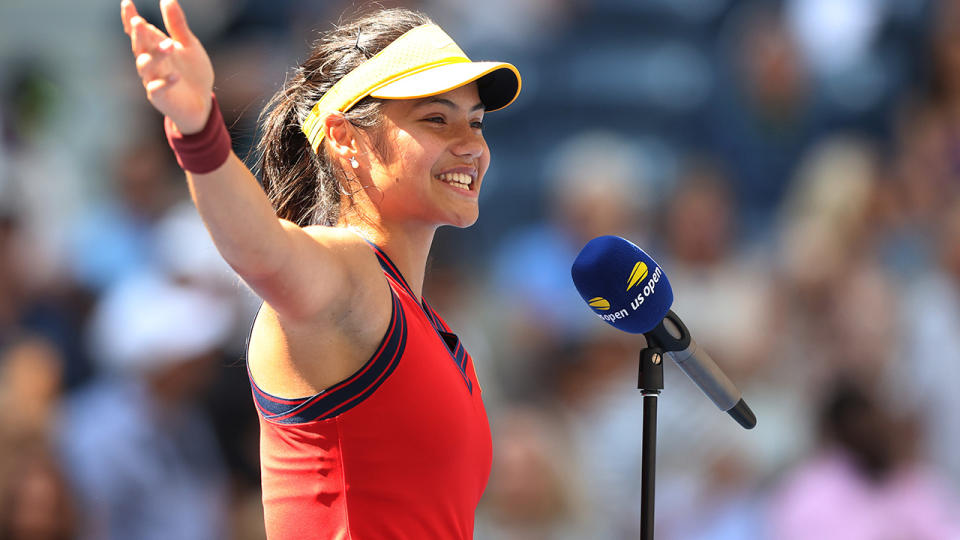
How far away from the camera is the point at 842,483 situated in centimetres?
417

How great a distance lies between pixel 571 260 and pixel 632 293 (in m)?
3.36

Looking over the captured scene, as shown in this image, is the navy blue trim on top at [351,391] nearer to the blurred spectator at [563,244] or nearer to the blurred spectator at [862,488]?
the blurred spectator at [862,488]

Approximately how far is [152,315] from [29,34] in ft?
8.35

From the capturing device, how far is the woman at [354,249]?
5.27 ft

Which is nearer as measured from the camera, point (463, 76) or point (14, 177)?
point (463, 76)

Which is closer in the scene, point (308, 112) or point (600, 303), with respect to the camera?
point (600, 303)

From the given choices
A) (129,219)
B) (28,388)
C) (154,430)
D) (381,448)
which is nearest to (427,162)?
(381,448)

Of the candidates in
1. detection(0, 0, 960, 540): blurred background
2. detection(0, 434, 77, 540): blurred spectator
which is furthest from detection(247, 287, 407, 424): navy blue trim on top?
detection(0, 434, 77, 540): blurred spectator

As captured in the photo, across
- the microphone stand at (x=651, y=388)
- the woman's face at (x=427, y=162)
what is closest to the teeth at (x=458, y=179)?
the woman's face at (x=427, y=162)

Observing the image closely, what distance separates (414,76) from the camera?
2.22m

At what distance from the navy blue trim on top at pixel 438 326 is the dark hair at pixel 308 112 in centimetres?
20

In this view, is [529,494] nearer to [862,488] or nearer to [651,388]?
[862,488]

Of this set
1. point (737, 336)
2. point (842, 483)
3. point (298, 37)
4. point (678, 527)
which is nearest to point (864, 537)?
point (842, 483)

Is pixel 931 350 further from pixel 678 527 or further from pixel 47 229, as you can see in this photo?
pixel 47 229
